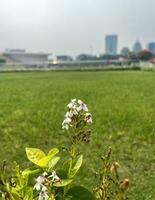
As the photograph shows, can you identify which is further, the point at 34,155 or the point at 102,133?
the point at 102,133

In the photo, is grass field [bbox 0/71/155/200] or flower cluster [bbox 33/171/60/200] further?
grass field [bbox 0/71/155/200]

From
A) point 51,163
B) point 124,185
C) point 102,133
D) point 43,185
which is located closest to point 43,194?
point 43,185

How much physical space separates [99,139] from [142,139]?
756mm

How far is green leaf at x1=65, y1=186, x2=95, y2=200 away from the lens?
261 centimetres

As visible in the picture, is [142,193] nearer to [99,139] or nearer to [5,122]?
[99,139]

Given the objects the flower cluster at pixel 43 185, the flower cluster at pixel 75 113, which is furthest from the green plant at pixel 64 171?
the flower cluster at pixel 43 185

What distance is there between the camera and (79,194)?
2.65 m

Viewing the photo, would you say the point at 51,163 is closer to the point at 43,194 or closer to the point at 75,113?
the point at 75,113

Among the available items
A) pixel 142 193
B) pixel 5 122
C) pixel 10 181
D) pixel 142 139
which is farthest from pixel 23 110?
pixel 10 181

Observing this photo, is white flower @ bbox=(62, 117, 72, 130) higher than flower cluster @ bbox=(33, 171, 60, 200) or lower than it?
higher

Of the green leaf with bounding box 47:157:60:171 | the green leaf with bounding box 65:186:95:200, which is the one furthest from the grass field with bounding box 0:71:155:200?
the green leaf with bounding box 47:157:60:171

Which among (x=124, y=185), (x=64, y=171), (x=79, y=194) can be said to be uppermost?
(x=124, y=185)

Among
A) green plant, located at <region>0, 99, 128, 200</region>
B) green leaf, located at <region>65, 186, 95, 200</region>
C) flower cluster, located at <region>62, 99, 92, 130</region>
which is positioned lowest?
green leaf, located at <region>65, 186, 95, 200</region>

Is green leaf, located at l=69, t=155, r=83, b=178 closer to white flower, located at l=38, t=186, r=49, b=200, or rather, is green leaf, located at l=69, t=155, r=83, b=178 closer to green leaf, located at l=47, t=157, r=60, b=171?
green leaf, located at l=47, t=157, r=60, b=171
